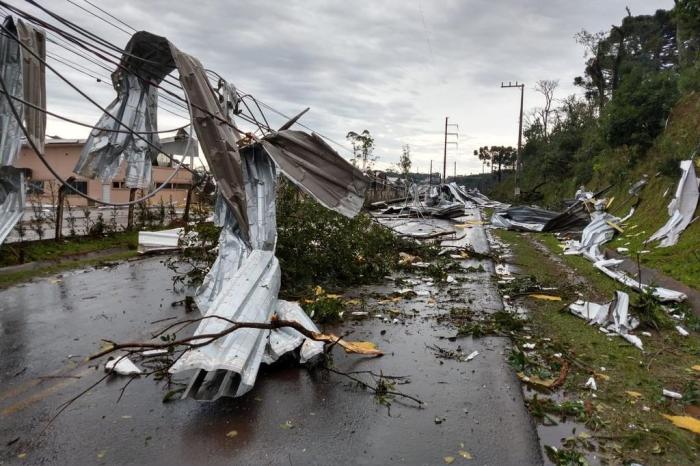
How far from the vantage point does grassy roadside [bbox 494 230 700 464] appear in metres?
3.38

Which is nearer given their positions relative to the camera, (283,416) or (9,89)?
(283,416)

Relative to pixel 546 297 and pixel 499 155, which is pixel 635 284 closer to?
pixel 546 297

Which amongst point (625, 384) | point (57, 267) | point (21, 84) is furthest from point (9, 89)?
point (625, 384)

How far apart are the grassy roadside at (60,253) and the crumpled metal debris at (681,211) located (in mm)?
12695

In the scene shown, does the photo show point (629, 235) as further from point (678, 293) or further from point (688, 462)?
point (688, 462)

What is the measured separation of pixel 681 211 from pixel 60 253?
14618 mm

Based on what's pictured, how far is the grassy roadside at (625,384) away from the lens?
3383 millimetres

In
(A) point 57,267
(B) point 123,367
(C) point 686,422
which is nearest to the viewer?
(C) point 686,422

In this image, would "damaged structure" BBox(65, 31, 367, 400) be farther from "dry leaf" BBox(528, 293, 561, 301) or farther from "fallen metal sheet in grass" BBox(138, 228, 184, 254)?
"fallen metal sheet in grass" BBox(138, 228, 184, 254)

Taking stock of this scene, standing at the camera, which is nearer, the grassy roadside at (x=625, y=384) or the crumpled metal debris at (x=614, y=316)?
the grassy roadside at (x=625, y=384)

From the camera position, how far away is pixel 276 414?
387cm

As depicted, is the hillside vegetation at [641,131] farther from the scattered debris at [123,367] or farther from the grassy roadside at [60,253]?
the grassy roadside at [60,253]

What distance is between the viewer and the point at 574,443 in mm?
3422

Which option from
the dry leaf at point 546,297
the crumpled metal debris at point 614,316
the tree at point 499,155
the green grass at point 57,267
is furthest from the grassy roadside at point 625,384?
the tree at point 499,155
